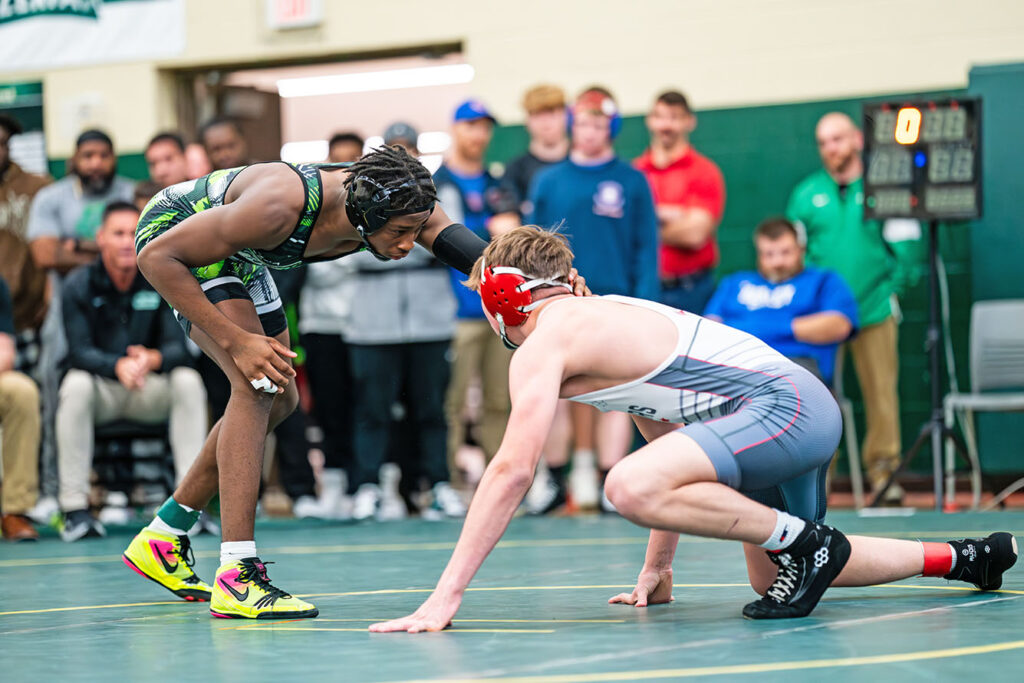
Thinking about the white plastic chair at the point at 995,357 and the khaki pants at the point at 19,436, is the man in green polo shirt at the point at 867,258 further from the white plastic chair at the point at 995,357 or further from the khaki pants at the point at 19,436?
the khaki pants at the point at 19,436

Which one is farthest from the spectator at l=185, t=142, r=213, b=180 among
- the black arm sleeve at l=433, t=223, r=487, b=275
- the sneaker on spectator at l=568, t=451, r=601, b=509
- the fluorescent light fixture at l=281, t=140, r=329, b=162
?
the fluorescent light fixture at l=281, t=140, r=329, b=162

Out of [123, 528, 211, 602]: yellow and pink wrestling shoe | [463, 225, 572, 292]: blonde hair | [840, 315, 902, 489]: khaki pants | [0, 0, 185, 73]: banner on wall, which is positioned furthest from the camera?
[0, 0, 185, 73]: banner on wall

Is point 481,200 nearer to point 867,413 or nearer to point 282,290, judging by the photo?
point 282,290

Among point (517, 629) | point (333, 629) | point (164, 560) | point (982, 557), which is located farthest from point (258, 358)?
point (982, 557)

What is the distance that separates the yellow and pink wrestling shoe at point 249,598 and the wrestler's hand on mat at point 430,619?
0.51 m

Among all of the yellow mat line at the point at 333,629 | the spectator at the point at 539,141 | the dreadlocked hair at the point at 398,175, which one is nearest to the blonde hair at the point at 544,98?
the spectator at the point at 539,141

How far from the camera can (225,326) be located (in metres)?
3.87

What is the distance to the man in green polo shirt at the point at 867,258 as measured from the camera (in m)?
7.61

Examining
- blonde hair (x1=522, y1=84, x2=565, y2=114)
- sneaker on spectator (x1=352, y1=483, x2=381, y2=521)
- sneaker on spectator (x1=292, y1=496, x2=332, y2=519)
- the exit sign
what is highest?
the exit sign

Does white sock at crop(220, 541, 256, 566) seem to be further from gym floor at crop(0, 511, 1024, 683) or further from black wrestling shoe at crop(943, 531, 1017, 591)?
black wrestling shoe at crop(943, 531, 1017, 591)

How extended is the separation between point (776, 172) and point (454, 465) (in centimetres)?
259

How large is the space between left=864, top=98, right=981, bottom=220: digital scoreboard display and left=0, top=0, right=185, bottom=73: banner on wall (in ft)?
15.8

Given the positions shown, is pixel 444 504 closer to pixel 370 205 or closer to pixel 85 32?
pixel 370 205

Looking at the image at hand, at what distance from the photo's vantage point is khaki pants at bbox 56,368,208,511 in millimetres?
6750
